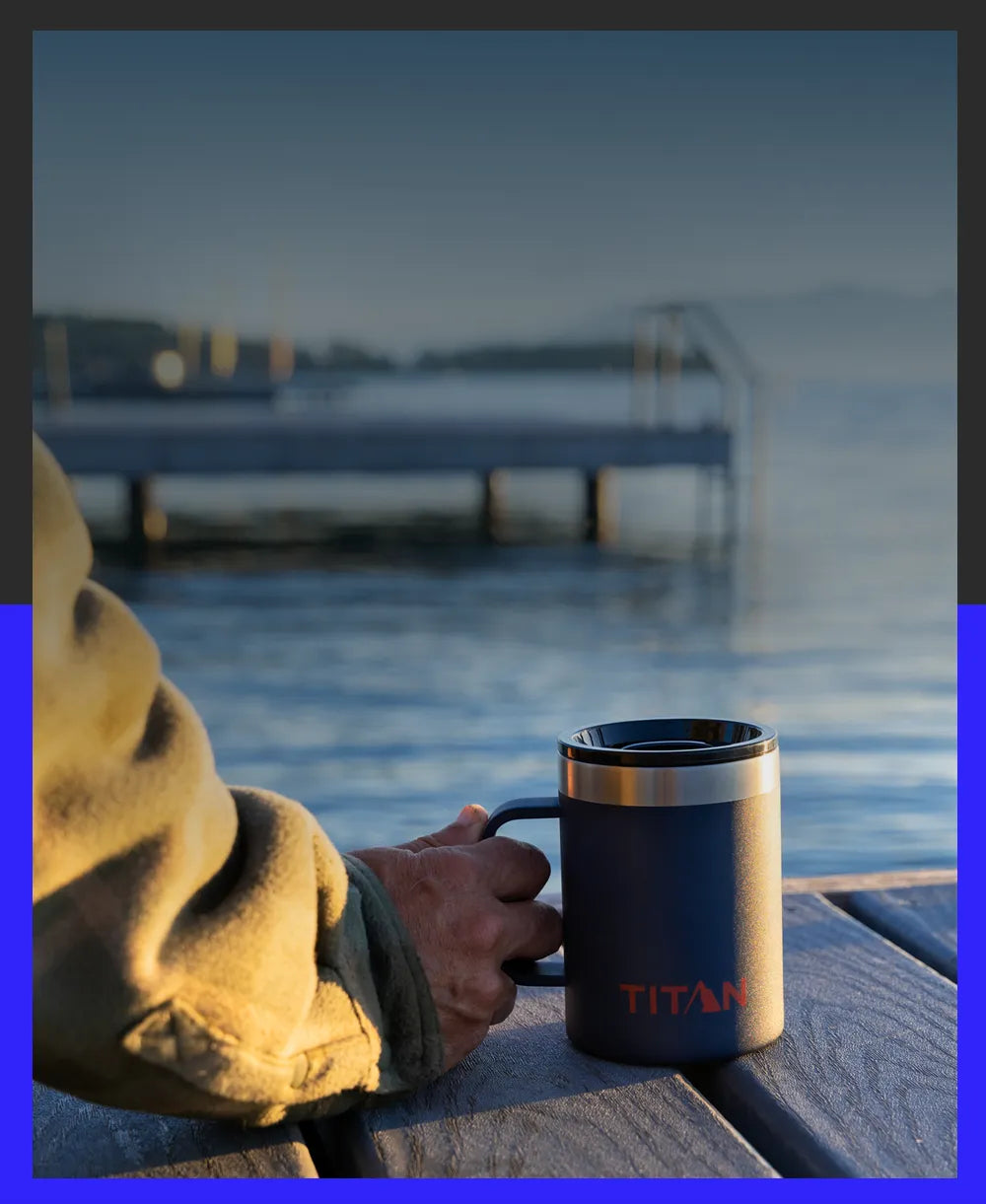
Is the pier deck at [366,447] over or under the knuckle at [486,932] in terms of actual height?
over

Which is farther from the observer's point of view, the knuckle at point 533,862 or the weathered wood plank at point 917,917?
the weathered wood plank at point 917,917

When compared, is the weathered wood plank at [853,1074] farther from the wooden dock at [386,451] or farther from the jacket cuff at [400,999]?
the wooden dock at [386,451]

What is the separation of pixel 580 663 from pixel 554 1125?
534 centimetres

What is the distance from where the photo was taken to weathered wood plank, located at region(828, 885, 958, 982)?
47.5 inches

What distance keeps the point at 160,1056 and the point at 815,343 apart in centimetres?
2563

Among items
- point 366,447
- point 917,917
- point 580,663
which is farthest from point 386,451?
point 917,917

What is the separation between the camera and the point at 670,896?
945mm

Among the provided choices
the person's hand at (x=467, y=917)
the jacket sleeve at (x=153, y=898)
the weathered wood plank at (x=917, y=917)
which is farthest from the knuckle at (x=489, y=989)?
the weathered wood plank at (x=917, y=917)

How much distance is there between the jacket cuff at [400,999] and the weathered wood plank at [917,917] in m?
0.44

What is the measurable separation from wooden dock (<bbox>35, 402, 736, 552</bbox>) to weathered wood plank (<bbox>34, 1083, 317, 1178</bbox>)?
38.0 ft

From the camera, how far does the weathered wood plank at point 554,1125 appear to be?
85cm

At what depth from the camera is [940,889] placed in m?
1.36

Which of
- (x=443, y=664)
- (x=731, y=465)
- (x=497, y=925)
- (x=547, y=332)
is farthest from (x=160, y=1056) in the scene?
(x=547, y=332)

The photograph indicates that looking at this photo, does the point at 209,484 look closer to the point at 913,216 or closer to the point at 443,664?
the point at 913,216
